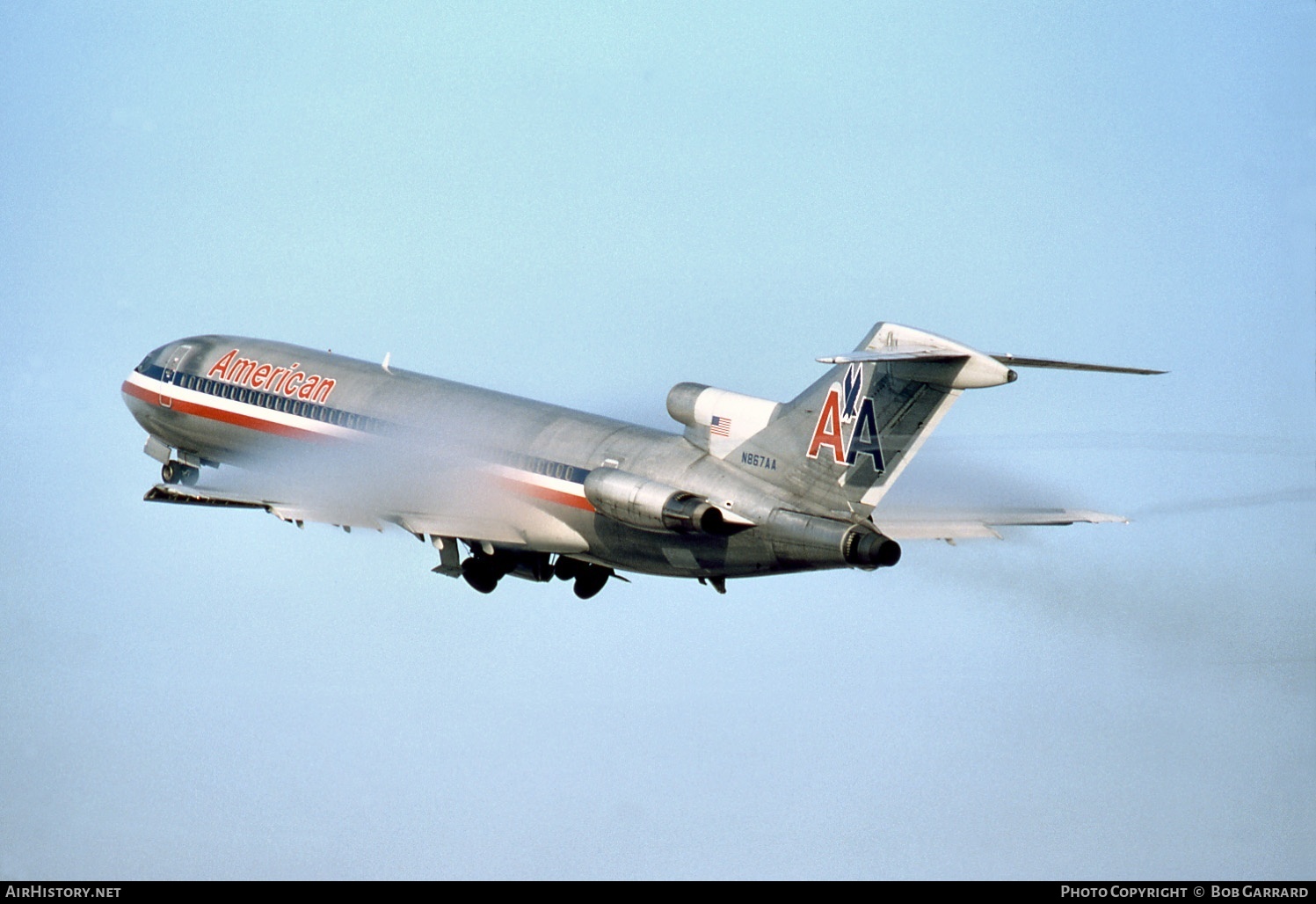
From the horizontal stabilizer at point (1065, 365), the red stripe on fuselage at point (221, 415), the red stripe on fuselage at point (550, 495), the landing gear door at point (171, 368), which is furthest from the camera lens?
the landing gear door at point (171, 368)

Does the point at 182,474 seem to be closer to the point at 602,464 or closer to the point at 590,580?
the point at 590,580

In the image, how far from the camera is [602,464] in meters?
35.6

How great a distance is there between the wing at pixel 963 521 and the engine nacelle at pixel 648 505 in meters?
3.35

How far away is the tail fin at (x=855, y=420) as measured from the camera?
31234 millimetres

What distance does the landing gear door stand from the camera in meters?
45.1

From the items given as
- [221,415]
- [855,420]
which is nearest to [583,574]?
[855,420]

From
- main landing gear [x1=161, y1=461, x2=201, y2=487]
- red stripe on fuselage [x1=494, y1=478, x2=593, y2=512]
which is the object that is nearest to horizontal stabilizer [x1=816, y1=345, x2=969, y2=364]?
red stripe on fuselage [x1=494, y1=478, x2=593, y2=512]

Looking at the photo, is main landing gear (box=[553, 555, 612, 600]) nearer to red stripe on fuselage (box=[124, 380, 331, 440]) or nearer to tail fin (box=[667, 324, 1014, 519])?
tail fin (box=[667, 324, 1014, 519])

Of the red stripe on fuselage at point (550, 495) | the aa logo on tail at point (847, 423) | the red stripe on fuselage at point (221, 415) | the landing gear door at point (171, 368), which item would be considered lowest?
the red stripe on fuselage at point (550, 495)

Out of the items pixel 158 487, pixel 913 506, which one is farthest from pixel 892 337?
pixel 158 487

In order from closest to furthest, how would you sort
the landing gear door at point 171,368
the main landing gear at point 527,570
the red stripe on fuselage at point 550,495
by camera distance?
the red stripe on fuselage at point 550,495, the main landing gear at point 527,570, the landing gear door at point 171,368

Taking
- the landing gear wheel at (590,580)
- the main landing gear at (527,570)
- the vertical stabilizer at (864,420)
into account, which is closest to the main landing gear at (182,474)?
the main landing gear at (527,570)

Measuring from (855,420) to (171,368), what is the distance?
65.0 ft

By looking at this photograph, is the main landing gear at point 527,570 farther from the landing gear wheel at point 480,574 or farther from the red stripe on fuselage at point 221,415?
the red stripe on fuselage at point 221,415
